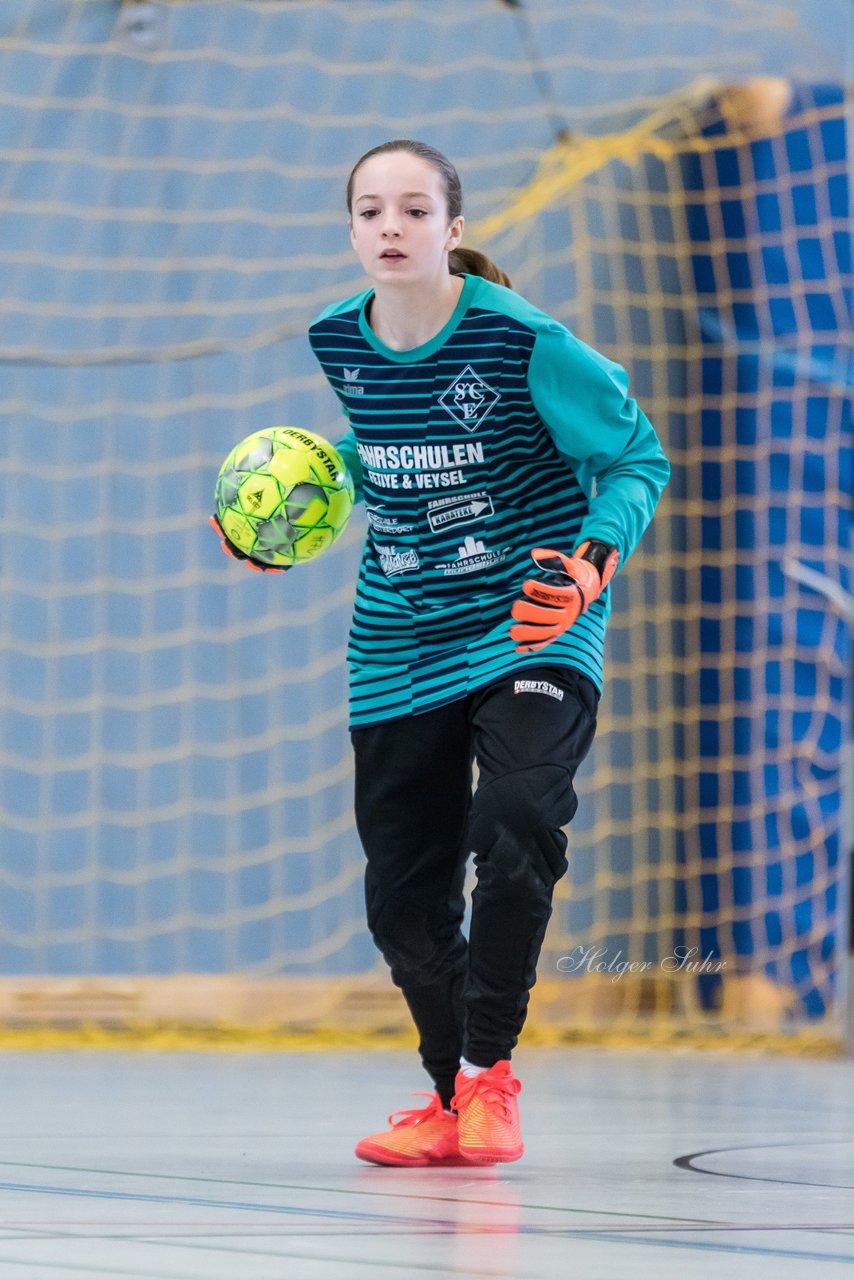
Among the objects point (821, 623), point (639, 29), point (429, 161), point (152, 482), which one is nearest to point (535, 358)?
point (429, 161)

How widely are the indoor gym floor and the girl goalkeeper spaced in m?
0.24

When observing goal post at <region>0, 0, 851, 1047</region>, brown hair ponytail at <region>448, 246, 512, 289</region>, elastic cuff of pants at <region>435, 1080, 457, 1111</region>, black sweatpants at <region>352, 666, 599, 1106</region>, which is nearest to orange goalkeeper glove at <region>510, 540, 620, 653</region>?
black sweatpants at <region>352, 666, 599, 1106</region>

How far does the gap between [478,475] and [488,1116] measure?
85 cm

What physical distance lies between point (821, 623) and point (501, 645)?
135 inches

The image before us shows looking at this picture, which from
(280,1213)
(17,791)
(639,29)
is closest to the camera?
(280,1213)

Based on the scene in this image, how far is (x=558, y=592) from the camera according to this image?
246 centimetres

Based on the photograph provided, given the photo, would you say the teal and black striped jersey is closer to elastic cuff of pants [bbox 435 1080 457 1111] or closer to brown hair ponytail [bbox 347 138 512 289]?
brown hair ponytail [bbox 347 138 512 289]

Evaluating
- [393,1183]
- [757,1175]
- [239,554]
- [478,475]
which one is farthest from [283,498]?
[757,1175]

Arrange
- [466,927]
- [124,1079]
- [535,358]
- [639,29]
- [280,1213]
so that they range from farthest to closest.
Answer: [639,29] < [466,927] < [124,1079] < [535,358] < [280,1213]

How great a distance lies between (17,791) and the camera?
5.41 meters

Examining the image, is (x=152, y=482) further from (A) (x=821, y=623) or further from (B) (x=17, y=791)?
(A) (x=821, y=623)

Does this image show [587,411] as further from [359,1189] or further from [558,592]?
[359,1189]

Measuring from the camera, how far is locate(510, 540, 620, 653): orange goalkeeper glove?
8.04ft

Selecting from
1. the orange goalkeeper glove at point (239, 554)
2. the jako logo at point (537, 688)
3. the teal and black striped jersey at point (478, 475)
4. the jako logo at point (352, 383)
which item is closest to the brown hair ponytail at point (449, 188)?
the teal and black striped jersey at point (478, 475)
